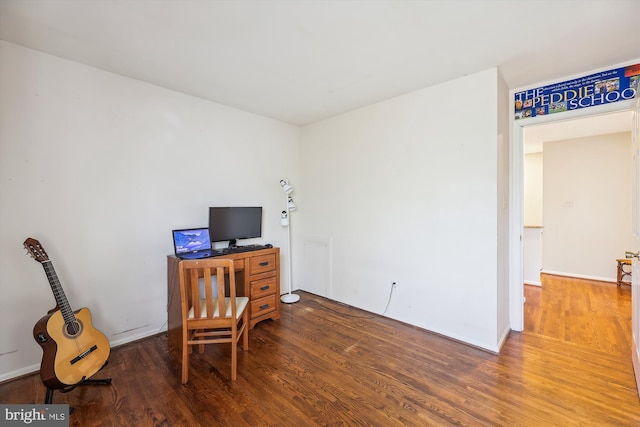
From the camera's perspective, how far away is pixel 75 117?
2.21 metres

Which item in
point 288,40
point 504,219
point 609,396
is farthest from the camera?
point 504,219

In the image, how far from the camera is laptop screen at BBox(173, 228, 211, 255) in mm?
2631

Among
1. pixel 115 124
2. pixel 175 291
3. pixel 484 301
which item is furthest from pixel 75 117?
pixel 484 301

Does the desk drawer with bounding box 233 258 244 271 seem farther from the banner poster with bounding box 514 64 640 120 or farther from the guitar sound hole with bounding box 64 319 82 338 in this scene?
the banner poster with bounding box 514 64 640 120

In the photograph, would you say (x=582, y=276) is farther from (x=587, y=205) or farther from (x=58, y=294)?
(x=58, y=294)

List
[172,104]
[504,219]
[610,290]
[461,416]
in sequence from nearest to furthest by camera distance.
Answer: [461,416], [504,219], [172,104], [610,290]

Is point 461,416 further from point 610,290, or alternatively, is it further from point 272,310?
point 610,290

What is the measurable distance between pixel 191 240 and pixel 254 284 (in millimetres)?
793

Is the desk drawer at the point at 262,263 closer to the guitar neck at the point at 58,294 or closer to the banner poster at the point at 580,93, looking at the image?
the guitar neck at the point at 58,294

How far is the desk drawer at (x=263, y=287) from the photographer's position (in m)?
2.82

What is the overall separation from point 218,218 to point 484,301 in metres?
2.76

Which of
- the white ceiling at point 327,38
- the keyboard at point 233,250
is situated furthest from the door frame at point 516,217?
the keyboard at point 233,250

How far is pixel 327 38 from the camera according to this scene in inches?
74.4

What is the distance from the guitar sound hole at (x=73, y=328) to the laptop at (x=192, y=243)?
0.82m
